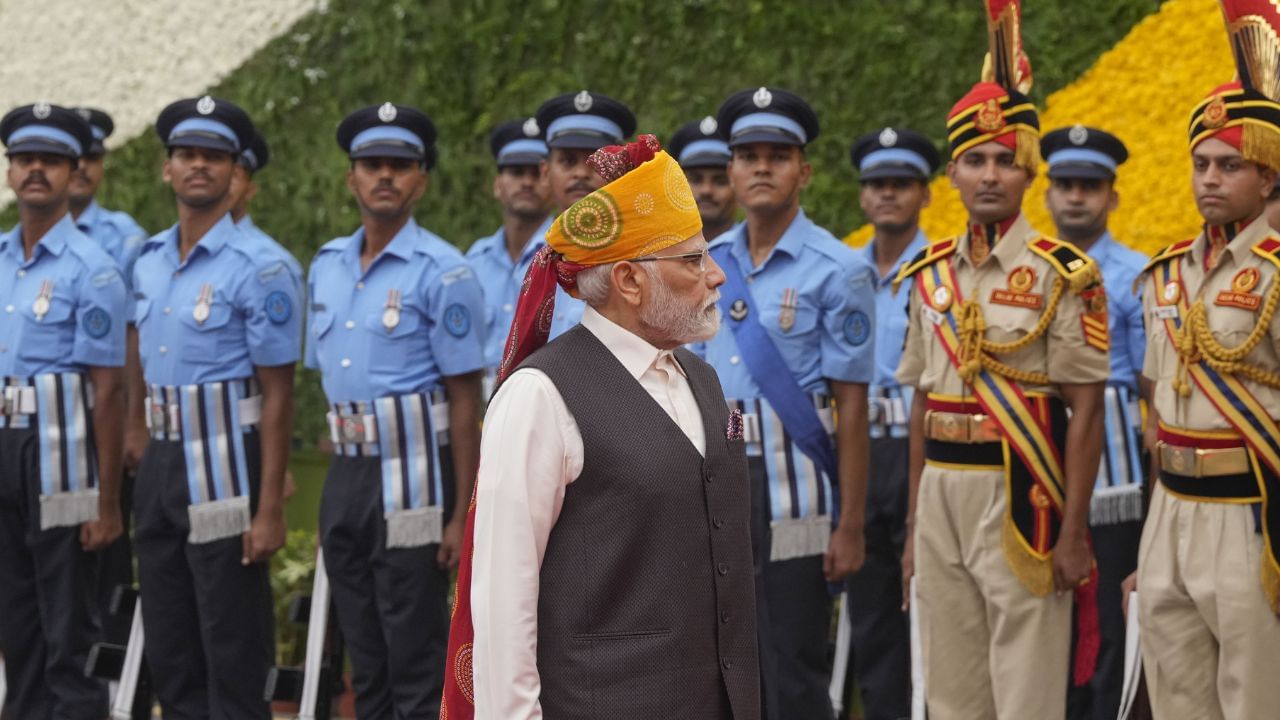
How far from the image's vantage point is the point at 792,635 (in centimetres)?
595

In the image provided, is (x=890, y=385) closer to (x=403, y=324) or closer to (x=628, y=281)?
(x=403, y=324)

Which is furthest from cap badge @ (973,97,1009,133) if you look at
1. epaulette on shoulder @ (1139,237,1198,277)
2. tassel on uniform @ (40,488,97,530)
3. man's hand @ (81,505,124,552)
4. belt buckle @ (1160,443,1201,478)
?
tassel on uniform @ (40,488,97,530)

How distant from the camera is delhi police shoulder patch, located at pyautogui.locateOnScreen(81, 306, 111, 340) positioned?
Result: 23.3ft

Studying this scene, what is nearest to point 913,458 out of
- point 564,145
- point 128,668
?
point 564,145

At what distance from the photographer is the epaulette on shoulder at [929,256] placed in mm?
5973

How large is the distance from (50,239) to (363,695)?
7.72 feet

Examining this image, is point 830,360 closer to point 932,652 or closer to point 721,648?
point 932,652

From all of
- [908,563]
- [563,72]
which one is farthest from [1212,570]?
[563,72]

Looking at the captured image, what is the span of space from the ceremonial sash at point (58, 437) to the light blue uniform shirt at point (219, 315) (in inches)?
20.6

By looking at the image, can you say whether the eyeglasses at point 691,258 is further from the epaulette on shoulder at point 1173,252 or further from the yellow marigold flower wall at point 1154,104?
the yellow marigold flower wall at point 1154,104

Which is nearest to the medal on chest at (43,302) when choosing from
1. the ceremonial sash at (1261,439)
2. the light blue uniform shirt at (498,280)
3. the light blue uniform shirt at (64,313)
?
the light blue uniform shirt at (64,313)

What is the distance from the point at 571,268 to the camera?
3.57 metres

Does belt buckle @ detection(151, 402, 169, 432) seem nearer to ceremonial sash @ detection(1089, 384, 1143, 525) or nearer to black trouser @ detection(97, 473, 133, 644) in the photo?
black trouser @ detection(97, 473, 133, 644)

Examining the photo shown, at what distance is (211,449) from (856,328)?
7.92ft
